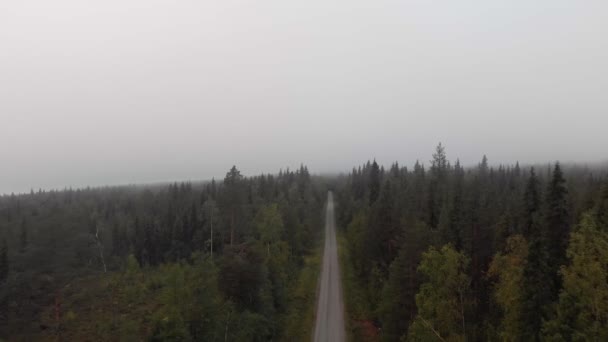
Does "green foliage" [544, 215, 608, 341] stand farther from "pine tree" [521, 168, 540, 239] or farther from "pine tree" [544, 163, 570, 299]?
"pine tree" [521, 168, 540, 239]

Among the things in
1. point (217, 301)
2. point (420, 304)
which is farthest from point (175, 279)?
point (420, 304)

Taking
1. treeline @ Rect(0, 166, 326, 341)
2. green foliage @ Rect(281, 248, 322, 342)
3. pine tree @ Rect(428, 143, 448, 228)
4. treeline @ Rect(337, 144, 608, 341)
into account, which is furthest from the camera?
pine tree @ Rect(428, 143, 448, 228)

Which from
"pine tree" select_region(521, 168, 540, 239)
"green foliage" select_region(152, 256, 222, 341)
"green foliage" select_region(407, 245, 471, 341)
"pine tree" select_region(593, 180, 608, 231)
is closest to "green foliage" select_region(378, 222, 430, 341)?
"green foliage" select_region(407, 245, 471, 341)

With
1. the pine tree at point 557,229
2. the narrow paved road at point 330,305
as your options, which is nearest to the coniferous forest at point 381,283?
the pine tree at point 557,229

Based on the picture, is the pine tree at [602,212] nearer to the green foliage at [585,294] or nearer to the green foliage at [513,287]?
the green foliage at [585,294]

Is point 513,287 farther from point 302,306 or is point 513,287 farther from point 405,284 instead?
point 302,306

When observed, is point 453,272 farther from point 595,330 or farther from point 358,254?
point 358,254

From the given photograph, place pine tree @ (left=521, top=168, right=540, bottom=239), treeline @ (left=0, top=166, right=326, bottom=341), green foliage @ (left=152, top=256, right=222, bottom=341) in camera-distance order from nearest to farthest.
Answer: pine tree @ (left=521, top=168, right=540, bottom=239) → green foliage @ (left=152, top=256, right=222, bottom=341) → treeline @ (left=0, top=166, right=326, bottom=341)
